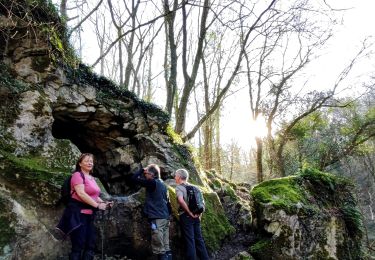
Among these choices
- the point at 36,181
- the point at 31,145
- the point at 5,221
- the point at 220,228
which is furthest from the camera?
the point at 220,228

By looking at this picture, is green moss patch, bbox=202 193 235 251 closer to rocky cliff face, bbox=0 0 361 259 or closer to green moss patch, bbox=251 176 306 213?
rocky cliff face, bbox=0 0 361 259

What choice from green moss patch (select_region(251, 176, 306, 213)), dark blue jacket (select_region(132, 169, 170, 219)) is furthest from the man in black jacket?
green moss patch (select_region(251, 176, 306, 213))

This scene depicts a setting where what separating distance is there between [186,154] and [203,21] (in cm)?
368

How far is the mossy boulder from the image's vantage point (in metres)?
7.15

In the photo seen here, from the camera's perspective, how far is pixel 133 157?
28.3 ft

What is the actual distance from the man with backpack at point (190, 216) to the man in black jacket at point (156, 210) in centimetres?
35

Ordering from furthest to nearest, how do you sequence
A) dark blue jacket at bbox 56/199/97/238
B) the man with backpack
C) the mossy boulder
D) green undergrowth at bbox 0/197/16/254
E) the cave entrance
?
the cave entrance, the mossy boulder, the man with backpack, green undergrowth at bbox 0/197/16/254, dark blue jacket at bbox 56/199/97/238

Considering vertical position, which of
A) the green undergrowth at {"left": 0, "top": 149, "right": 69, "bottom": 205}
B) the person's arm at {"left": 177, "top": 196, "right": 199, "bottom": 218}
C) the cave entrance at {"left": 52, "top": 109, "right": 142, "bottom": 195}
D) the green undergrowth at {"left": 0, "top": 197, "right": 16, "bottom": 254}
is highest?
the cave entrance at {"left": 52, "top": 109, "right": 142, "bottom": 195}

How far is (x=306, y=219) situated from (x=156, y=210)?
12.5 feet

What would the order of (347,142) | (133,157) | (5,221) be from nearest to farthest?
1. (5,221)
2. (133,157)
3. (347,142)

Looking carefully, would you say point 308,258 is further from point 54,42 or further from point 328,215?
A: point 54,42

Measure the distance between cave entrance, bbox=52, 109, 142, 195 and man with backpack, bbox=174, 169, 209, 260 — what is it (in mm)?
2571

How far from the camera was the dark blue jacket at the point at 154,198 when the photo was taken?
560cm

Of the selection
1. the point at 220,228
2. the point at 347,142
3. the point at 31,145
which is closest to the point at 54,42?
the point at 31,145
